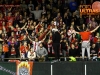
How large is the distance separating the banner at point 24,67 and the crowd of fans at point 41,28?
2226mm

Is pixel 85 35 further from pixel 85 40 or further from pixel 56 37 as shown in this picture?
pixel 56 37

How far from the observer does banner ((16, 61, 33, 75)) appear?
22312mm

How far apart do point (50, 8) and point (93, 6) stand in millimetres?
3019

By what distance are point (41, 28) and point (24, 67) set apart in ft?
16.1

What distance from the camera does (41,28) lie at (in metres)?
26.8

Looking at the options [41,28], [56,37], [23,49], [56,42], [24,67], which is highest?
[41,28]

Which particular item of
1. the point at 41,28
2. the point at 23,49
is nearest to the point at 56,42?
the point at 23,49

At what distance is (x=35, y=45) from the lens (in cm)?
2595

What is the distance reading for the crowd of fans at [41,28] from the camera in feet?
84.1

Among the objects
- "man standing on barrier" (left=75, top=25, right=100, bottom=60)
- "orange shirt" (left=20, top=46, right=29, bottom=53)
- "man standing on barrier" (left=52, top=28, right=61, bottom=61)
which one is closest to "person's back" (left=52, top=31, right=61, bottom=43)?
"man standing on barrier" (left=52, top=28, right=61, bottom=61)

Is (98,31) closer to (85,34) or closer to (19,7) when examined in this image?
(85,34)

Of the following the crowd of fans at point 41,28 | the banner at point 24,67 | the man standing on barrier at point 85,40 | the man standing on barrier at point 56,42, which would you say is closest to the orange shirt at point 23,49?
the crowd of fans at point 41,28

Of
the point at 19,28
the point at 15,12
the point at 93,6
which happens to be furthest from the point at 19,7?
the point at 93,6

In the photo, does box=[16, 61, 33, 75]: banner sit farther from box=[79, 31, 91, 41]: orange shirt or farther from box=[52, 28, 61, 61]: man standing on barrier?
box=[79, 31, 91, 41]: orange shirt
